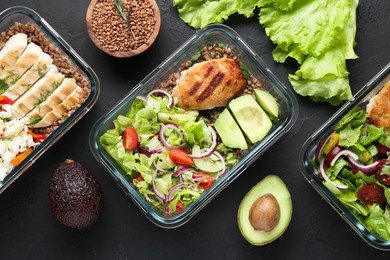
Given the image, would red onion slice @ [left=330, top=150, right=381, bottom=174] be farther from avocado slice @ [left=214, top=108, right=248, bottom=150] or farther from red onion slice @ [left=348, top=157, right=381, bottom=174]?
avocado slice @ [left=214, top=108, right=248, bottom=150]

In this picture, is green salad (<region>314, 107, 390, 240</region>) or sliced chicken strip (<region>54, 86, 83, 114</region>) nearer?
green salad (<region>314, 107, 390, 240</region>)

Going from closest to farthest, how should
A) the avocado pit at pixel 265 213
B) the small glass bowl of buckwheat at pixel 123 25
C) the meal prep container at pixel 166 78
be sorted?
1. the avocado pit at pixel 265 213
2. the meal prep container at pixel 166 78
3. the small glass bowl of buckwheat at pixel 123 25

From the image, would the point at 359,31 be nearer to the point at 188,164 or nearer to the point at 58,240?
the point at 188,164

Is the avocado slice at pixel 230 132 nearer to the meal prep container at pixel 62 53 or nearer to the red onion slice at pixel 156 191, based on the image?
the red onion slice at pixel 156 191

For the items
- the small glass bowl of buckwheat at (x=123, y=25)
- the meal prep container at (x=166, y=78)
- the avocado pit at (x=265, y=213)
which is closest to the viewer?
the avocado pit at (x=265, y=213)

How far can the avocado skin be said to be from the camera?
4.17 meters

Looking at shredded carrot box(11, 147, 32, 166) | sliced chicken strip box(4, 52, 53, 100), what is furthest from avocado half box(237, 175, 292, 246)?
sliced chicken strip box(4, 52, 53, 100)

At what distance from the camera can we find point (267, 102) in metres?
4.24

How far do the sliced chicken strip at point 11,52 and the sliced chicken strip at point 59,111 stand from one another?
384 mm

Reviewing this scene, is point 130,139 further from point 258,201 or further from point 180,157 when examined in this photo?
point 258,201

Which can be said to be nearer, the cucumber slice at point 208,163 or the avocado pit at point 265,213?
the avocado pit at point 265,213

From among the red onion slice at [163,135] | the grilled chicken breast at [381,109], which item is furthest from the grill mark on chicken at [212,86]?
the grilled chicken breast at [381,109]

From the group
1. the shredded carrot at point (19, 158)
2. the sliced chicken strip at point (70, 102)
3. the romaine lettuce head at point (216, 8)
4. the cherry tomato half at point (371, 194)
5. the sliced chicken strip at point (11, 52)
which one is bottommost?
the cherry tomato half at point (371, 194)

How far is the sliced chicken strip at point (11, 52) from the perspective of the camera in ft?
14.1
